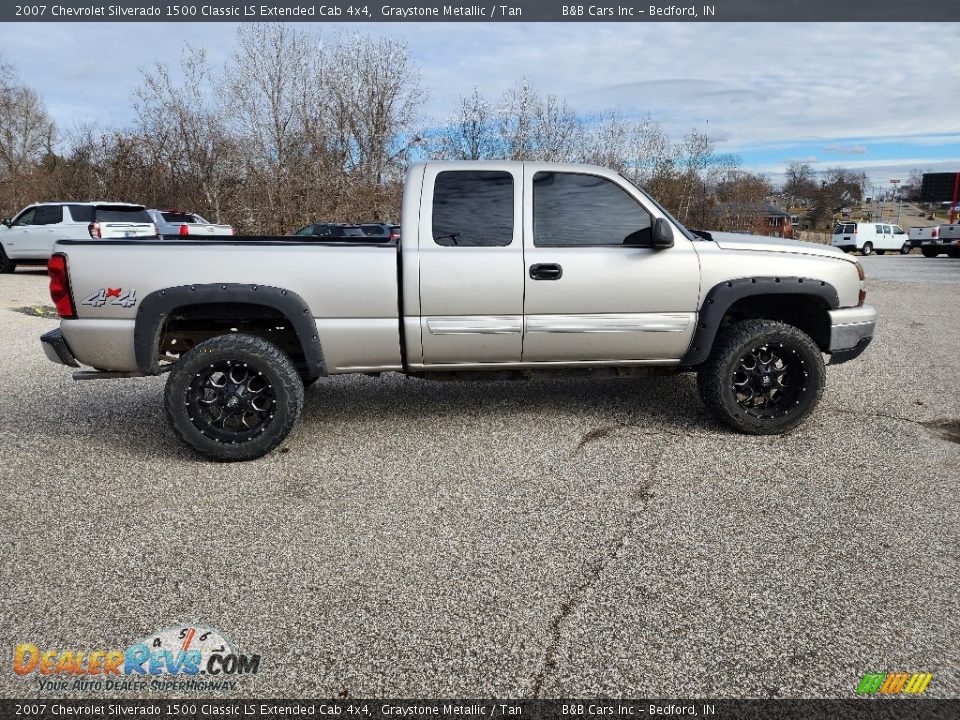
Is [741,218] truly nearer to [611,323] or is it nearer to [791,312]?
[791,312]

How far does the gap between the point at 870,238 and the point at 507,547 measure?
4410cm

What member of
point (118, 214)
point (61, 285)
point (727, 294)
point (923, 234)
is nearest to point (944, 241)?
point (923, 234)

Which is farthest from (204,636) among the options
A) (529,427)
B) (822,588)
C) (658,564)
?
(529,427)

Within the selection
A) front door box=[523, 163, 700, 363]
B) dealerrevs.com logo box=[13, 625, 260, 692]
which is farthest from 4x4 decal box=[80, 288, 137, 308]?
front door box=[523, 163, 700, 363]

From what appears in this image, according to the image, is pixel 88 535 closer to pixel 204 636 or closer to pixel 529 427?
pixel 204 636

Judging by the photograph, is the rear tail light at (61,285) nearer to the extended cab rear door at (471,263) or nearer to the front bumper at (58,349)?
the front bumper at (58,349)

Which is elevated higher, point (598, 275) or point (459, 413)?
point (598, 275)

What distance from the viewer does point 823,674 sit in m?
2.32

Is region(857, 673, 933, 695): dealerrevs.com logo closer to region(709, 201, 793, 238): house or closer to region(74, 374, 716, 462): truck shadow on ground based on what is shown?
region(74, 374, 716, 462): truck shadow on ground

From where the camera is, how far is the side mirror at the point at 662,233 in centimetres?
443

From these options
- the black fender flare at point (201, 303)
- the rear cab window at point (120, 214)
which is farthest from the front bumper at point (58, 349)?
the rear cab window at point (120, 214)

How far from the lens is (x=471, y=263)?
4.42 meters

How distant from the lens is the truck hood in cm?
473

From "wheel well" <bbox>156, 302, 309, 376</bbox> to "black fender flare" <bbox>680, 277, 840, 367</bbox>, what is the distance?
9.00 feet
